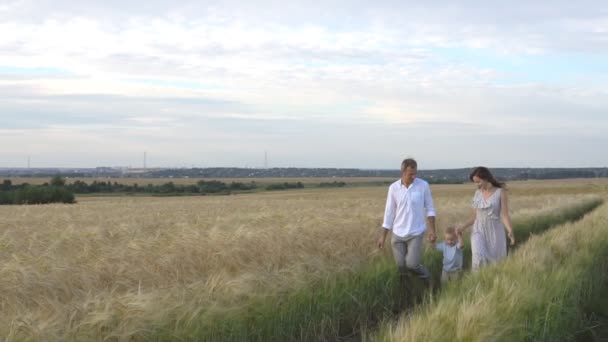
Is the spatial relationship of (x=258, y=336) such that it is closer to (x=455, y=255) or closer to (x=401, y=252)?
(x=401, y=252)

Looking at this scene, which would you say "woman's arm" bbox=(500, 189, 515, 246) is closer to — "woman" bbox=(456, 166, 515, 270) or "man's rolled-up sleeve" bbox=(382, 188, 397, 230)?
"woman" bbox=(456, 166, 515, 270)

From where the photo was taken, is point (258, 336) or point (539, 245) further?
point (539, 245)

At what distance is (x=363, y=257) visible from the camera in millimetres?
10664

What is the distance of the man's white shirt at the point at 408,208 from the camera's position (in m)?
9.02

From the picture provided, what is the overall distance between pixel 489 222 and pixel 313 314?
3.34 m

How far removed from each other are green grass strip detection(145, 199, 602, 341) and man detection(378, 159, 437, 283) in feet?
1.50

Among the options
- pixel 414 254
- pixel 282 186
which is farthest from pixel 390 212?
pixel 282 186

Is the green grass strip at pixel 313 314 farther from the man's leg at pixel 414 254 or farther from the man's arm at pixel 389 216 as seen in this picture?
the man's arm at pixel 389 216

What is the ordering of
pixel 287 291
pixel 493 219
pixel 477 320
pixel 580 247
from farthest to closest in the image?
pixel 580 247
pixel 493 219
pixel 287 291
pixel 477 320

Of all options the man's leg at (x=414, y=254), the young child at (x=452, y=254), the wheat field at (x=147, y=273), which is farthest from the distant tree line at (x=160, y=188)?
the man's leg at (x=414, y=254)

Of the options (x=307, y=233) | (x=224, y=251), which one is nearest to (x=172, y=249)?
(x=224, y=251)

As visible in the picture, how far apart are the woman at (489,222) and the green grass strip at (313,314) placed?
101cm

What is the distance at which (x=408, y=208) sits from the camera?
29.6ft

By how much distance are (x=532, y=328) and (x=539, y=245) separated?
4452 millimetres
